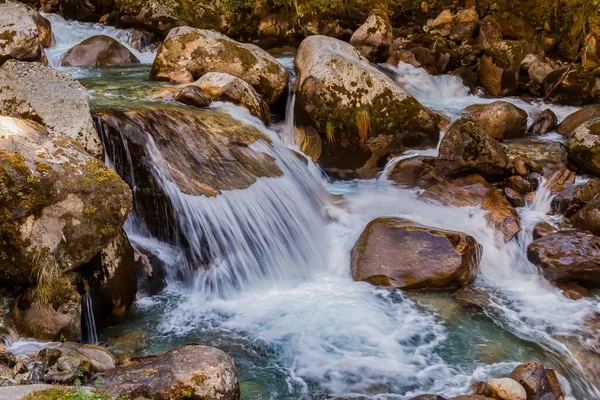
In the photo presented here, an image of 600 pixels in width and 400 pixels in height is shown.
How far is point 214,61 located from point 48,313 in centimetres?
626

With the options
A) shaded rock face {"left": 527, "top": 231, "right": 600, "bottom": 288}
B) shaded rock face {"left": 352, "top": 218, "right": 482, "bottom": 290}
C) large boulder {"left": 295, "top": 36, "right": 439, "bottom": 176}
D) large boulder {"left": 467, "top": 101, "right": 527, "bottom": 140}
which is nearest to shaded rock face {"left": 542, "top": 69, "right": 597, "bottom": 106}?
large boulder {"left": 467, "top": 101, "right": 527, "bottom": 140}

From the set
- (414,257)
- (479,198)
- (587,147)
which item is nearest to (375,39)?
(587,147)

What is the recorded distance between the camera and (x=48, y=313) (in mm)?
4379

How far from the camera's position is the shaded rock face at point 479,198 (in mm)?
7750

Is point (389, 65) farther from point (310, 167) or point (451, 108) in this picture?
point (310, 167)

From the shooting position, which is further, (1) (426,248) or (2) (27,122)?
(1) (426,248)

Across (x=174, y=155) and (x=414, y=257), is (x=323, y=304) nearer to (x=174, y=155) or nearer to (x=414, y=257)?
(x=414, y=257)

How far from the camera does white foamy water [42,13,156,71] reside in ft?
39.6

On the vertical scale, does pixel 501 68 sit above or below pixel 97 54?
below

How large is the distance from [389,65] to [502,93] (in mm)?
2805

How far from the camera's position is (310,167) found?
29.6ft

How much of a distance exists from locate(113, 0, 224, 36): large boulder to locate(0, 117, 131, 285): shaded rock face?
9782 mm

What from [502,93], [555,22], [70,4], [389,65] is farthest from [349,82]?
[70,4]

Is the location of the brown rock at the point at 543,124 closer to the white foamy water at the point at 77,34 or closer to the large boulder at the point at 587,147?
the large boulder at the point at 587,147
